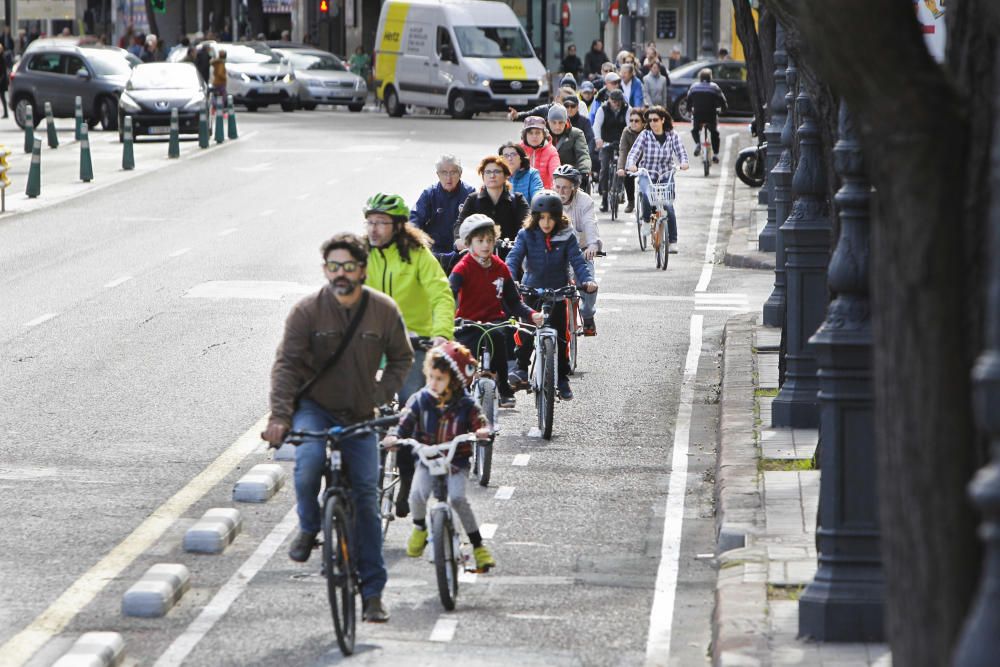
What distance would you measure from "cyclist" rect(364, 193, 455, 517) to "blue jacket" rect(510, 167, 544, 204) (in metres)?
5.95

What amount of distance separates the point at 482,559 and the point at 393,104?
137 ft

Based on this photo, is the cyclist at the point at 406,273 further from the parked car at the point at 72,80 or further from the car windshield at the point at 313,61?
the car windshield at the point at 313,61

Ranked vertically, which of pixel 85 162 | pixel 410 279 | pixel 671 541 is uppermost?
pixel 410 279

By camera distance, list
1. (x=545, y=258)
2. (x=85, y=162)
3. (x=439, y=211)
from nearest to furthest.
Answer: (x=545, y=258) < (x=439, y=211) < (x=85, y=162)

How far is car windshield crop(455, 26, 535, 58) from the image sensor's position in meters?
47.6

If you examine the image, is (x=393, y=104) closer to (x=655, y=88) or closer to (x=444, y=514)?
(x=655, y=88)

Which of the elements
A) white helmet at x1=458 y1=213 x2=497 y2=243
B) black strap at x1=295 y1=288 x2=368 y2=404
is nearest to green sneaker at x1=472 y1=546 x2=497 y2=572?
black strap at x1=295 y1=288 x2=368 y2=404

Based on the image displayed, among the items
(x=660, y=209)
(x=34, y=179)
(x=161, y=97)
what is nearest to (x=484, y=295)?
(x=660, y=209)

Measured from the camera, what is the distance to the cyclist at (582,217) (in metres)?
15.6

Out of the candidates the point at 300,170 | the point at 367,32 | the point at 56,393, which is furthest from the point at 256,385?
the point at 367,32

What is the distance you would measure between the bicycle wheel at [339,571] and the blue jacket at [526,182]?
8.62m

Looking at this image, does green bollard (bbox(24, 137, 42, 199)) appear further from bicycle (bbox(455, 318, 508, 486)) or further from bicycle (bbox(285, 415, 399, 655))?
bicycle (bbox(285, 415, 399, 655))

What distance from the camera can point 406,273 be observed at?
415 inches

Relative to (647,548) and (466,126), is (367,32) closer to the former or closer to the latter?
(466,126)
